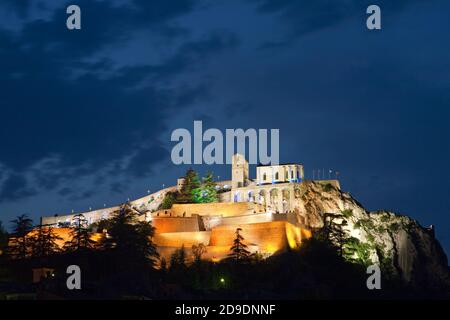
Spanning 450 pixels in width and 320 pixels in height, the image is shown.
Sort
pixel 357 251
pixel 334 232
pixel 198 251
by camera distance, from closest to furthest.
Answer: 1. pixel 198 251
2. pixel 334 232
3. pixel 357 251

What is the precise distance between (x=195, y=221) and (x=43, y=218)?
2714cm

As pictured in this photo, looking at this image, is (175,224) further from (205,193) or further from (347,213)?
(347,213)

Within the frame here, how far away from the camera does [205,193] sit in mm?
115750

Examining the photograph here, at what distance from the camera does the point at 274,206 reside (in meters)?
110

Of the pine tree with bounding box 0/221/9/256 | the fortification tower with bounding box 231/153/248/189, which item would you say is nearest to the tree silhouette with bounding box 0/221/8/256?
the pine tree with bounding box 0/221/9/256

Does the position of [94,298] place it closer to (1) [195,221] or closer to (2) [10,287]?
(2) [10,287]

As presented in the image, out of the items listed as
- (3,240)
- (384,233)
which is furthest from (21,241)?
(384,233)

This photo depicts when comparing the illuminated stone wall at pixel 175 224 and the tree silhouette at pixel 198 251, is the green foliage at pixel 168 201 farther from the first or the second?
the tree silhouette at pixel 198 251

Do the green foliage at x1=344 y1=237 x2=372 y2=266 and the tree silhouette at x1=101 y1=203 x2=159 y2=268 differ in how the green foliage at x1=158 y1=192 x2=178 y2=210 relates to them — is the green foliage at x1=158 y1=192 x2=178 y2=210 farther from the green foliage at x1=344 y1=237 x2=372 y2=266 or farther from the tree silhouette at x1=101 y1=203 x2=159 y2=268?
the green foliage at x1=344 y1=237 x2=372 y2=266

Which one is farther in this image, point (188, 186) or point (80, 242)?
point (188, 186)

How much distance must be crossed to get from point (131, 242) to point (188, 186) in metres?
25.0

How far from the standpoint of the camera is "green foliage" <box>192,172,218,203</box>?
114812 mm

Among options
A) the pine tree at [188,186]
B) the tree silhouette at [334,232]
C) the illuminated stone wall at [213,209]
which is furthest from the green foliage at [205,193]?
the tree silhouette at [334,232]
